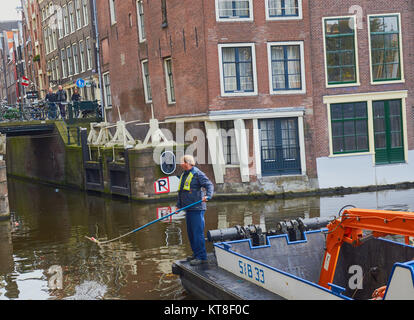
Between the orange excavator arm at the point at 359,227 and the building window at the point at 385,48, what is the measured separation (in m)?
15.0

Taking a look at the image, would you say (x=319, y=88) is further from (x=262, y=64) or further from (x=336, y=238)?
(x=336, y=238)

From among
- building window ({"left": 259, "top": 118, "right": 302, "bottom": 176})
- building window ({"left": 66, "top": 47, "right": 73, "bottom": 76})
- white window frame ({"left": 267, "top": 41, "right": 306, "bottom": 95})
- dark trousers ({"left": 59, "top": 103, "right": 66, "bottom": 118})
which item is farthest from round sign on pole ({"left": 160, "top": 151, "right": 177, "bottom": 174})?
building window ({"left": 66, "top": 47, "right": 73, "bottom": 76})

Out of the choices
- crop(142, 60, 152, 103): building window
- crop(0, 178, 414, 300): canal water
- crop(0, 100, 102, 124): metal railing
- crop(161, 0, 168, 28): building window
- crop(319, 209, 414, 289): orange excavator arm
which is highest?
crop(161, 0, 168, 28): building window

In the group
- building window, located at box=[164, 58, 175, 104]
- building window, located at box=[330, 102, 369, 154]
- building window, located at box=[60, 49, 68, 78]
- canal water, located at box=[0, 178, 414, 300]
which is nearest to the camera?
canal water, located at box=[0, 178, 414, 300]

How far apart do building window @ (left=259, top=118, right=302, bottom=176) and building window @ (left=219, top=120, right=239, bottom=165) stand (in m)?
1.00

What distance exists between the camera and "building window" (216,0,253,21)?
2038 cm

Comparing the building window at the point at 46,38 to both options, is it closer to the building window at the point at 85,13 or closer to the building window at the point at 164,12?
the building window at the point at 85,13

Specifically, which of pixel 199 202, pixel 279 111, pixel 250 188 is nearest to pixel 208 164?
pixel 250 188

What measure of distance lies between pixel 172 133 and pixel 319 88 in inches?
243

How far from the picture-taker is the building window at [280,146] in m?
20.7

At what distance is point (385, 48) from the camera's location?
21266 millimetres

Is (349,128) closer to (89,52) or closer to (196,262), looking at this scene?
(196,262)

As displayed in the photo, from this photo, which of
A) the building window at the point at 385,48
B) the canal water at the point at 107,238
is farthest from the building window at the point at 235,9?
the canal water at the point at 107,238

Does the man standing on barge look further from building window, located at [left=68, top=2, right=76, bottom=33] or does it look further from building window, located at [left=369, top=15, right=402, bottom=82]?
building window, located at [left=68, top=2, right=76, bottom=33]
